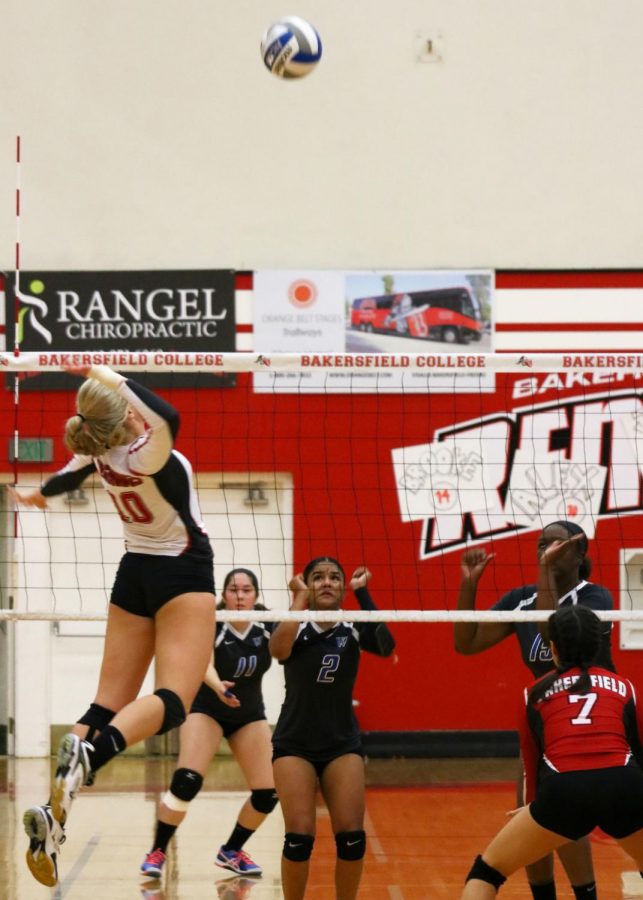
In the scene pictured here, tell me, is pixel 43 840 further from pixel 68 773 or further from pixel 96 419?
pixel 96 419

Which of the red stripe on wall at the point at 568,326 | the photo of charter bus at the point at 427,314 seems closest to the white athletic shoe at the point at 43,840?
the photo of charter bus at the point at 427,314

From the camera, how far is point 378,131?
36.9ft

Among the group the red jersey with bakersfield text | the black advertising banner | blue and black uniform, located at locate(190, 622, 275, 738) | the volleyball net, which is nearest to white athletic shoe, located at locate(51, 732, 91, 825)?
the red jersey with bakersfield text

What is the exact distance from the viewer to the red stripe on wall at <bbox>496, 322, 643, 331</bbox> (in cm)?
1131

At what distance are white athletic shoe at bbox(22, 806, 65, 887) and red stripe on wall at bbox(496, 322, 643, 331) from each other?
7723mm

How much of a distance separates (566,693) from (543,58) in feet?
25.8

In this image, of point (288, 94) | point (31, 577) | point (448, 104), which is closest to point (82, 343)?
point (31, 577)

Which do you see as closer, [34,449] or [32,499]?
[32,499]

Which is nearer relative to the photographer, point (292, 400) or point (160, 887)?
point (160, 887)

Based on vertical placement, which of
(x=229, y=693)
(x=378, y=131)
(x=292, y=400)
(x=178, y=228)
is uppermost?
(x=378, y=131)

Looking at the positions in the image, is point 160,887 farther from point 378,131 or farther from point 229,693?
point 378,131

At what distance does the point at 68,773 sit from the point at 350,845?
177cm

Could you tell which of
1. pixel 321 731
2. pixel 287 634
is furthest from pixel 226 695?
pixel 321 731

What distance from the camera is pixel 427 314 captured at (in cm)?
1134
